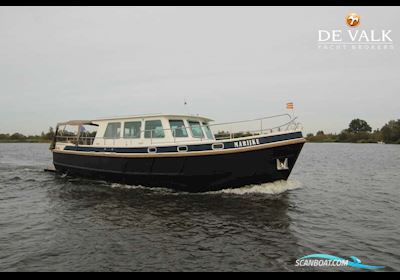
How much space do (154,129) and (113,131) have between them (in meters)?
2.70

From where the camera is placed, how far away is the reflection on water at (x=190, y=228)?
6219 mm

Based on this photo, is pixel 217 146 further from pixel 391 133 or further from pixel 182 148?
pixel 391 133

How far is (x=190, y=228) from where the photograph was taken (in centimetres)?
817

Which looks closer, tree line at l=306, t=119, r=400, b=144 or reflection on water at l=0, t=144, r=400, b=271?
reflection on water at l=0, t=144, r=400, b=271

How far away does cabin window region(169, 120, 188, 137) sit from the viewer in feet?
43.2

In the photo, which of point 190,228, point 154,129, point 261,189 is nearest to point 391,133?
point 261,189

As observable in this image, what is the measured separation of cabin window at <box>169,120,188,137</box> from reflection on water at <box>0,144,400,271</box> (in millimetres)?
2503

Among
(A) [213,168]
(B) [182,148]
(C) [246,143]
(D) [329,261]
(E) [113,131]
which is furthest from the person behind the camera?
(E) [113,131]

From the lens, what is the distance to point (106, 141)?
589 inches

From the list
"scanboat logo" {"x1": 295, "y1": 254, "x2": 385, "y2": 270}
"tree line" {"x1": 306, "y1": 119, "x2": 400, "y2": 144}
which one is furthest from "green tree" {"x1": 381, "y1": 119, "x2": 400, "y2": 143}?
"scanboat logo" {"x1": 295, "y1": 254, "x2": 385, "y2": 270}

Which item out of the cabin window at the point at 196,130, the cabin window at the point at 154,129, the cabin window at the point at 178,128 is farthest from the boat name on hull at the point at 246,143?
the cabin window at the point at 154,129

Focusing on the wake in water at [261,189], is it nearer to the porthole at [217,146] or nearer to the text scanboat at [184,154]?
the text scanboat at [184,154]

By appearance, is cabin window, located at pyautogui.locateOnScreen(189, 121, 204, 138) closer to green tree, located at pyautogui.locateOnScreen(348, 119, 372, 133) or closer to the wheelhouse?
the wheelhouse
